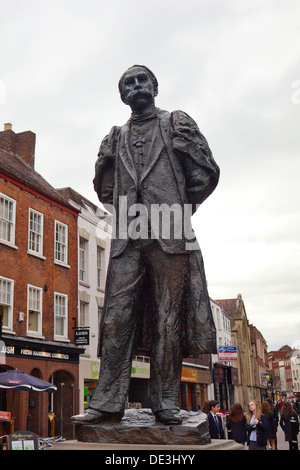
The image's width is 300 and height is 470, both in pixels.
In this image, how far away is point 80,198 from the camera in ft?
103

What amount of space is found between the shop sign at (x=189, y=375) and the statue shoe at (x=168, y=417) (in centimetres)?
3661

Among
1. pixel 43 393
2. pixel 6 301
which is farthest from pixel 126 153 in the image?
pixel 43 393

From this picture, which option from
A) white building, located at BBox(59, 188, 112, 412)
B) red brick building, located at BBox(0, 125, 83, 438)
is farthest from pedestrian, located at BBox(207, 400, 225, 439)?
white building, located at BBox(59, 188, 112, 412)

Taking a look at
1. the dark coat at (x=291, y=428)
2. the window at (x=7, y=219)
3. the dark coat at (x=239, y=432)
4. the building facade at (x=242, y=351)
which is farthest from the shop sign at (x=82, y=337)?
the building facade at (x=242, y=351)

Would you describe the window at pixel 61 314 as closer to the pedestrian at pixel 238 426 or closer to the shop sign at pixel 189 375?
the pedestrian at pixel 238 426

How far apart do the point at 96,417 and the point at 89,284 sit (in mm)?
23840

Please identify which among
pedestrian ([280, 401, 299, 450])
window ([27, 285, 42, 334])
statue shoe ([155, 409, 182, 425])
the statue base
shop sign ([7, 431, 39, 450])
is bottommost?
pedestrian ([280, 401, 299, 450])

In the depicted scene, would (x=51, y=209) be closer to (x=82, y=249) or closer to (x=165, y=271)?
(x=82, y=249)

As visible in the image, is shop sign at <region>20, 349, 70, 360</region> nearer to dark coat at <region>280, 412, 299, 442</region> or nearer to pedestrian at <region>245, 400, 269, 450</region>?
dark coat at <region>280, 412, 299, 442</region>

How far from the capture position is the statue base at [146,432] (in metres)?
3.68

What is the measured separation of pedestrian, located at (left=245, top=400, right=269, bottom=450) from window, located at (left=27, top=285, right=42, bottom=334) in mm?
14306

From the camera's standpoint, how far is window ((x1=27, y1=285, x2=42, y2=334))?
74.2ft

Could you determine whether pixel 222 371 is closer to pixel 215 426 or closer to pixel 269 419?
pixel 269 419

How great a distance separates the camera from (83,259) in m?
28.0
